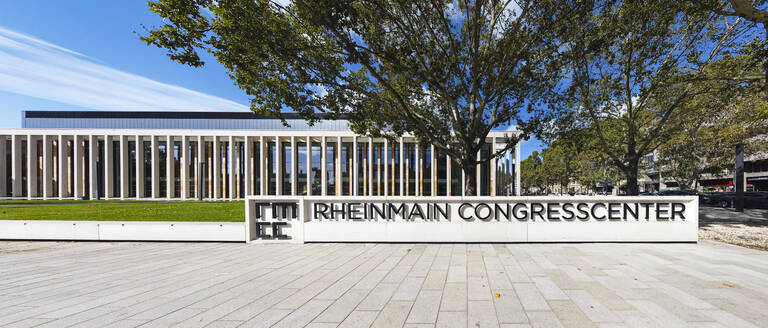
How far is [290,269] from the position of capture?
5695 millimetres

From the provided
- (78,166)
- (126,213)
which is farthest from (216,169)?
(126,213)

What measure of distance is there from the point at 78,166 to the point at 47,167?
13.3 feet

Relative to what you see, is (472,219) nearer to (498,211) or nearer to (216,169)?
(498,211)

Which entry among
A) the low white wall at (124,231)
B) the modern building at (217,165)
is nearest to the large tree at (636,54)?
the low white wall at (124,231)

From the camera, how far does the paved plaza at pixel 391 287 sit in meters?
3.53

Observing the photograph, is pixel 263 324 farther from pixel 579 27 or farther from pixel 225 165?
pixel 225 165

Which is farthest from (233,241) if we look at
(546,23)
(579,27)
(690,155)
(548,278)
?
(690,155)

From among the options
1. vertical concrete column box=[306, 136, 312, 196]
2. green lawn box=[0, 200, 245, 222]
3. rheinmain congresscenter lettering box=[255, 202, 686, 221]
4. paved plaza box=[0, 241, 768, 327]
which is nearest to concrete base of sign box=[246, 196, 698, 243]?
rheinmain congresscenter lettering box=[255, 202, 686, 221]

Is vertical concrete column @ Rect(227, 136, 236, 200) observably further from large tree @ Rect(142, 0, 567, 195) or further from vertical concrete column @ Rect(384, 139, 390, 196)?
large tree @ Rect(142, 0, 567, 195)

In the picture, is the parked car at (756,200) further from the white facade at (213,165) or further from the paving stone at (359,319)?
Result: the paving stone at (359,319)

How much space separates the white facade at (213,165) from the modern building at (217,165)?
0.15 metres

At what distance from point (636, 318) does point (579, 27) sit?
9927 millimetres

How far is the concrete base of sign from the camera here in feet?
25.8

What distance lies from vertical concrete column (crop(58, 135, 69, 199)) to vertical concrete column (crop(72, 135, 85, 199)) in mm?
1128
